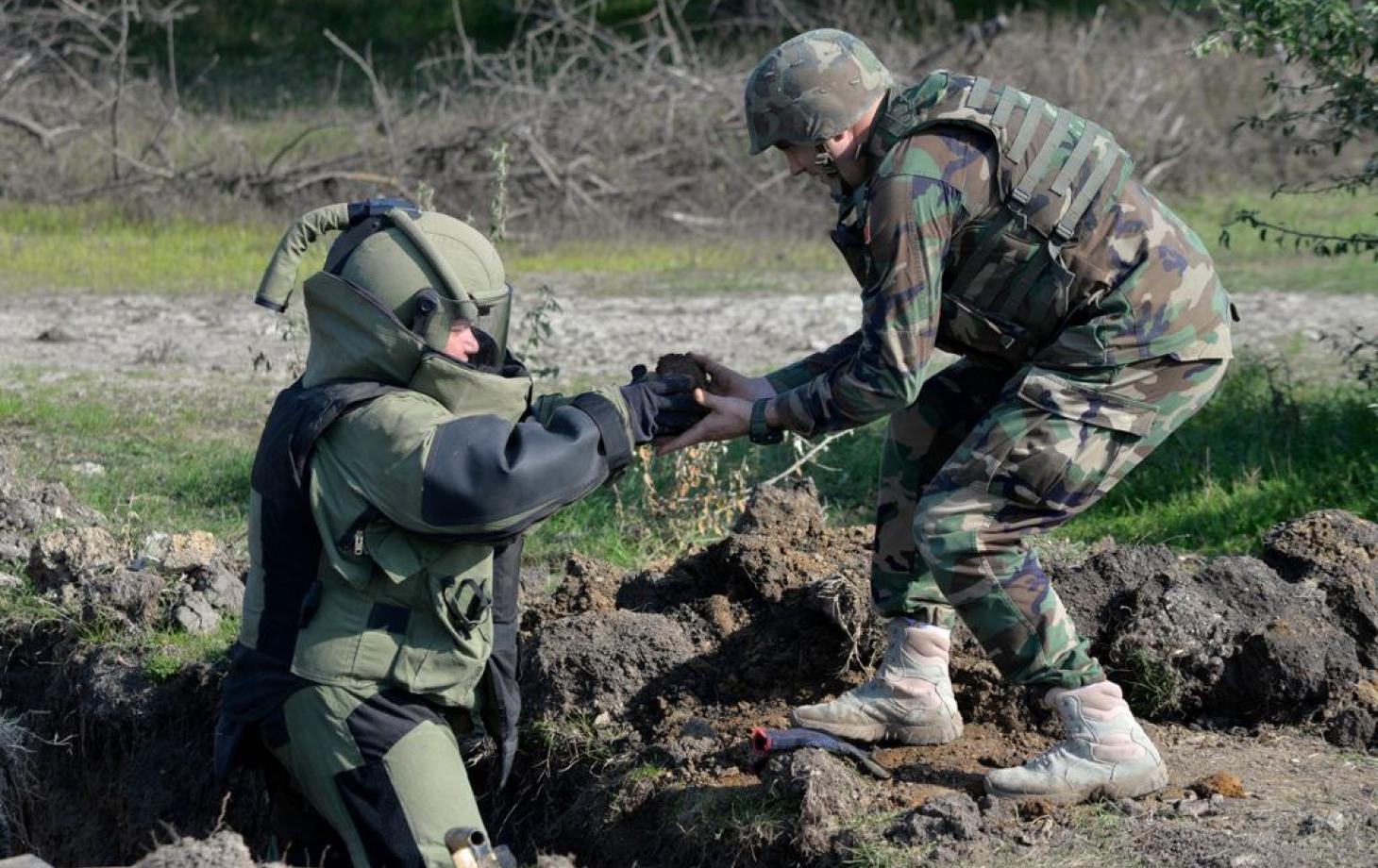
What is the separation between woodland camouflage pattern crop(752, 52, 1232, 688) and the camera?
407 centimetres

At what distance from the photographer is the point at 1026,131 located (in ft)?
13.5

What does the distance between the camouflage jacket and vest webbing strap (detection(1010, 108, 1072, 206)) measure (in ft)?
0.09

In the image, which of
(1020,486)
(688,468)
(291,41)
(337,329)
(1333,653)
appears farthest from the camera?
(291,41)

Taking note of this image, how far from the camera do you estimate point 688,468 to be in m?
6.80

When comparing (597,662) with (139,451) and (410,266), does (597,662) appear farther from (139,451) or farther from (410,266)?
(139,451)

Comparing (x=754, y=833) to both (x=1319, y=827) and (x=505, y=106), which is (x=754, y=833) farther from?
(x=505, y=106)

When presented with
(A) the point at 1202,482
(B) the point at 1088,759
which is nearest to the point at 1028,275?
(B) the point at 1088,759

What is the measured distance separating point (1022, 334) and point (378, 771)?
70.2 inches

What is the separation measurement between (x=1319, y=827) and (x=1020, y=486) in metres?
1.06

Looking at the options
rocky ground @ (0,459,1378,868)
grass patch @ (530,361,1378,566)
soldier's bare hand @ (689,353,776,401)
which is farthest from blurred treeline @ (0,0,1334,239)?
soldier's bare hand @ (689,353,776,401)

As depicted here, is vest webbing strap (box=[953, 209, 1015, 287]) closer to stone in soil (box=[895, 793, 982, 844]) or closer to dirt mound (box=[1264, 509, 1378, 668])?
stone in soil (box=[895, 793, 982, 844])

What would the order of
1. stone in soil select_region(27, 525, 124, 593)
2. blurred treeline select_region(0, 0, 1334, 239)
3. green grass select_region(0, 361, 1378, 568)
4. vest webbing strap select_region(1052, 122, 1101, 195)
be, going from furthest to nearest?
1. blurred treeline select_region(0, 0, 1334, 239)
2. green grass select_region(0, 361, 1378, 568)
3. stone in soil select_region(27, 525, 124, 593)
4. vest webbing strap select_region(1052, 122, 1101, 195)

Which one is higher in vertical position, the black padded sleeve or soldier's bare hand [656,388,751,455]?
the black padded sleeve

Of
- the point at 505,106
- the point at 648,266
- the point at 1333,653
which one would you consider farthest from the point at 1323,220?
the point at 1333,653
